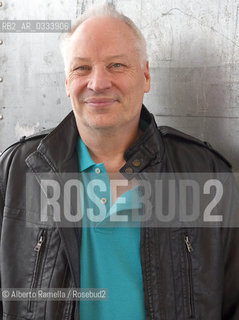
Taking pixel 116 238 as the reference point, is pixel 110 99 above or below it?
above

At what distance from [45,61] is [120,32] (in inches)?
21.1

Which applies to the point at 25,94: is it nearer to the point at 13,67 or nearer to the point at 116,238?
the point at 13,67

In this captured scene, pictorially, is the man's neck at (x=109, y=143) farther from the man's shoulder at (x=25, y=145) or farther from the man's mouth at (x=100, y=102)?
the man's shoulder at (x=25, y=145)

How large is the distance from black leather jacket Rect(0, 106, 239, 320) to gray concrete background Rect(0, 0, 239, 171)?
156 mm

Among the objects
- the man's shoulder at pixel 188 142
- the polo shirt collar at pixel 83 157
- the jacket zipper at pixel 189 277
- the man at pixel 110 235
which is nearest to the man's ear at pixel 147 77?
the man at pixel 110 235

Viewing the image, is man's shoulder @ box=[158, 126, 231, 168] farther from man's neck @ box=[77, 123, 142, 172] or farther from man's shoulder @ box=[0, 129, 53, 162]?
man's shoulder @ box=[0, 129, 53, 162]

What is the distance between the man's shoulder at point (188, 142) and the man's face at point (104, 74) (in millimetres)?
223

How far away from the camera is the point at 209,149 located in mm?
1720

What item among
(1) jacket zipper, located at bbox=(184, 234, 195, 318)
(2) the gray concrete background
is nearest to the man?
(1) jacket zipper, located at bbox=(184, 234, 195, 318)

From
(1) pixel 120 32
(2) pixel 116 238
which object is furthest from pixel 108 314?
(1) pixel 120 32

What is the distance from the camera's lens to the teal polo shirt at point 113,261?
1528mm

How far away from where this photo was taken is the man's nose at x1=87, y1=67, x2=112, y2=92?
1.52 metres

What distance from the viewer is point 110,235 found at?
5.10 ft

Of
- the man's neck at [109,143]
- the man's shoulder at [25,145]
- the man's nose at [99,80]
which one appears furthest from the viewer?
the man's shoulder at [25,145]
